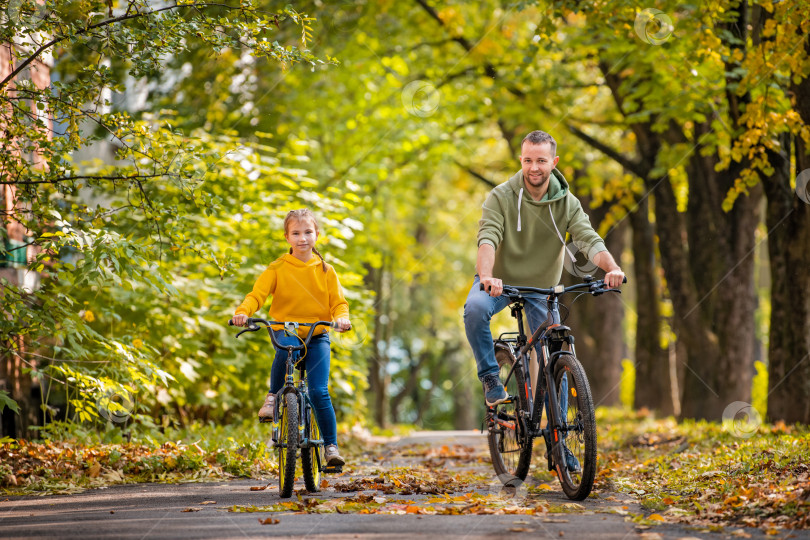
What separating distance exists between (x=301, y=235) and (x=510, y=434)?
2.10 metres

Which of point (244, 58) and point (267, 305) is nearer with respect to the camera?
point (267, 305)

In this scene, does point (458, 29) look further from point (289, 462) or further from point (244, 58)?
point (289, 462)

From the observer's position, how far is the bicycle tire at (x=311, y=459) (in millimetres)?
6289

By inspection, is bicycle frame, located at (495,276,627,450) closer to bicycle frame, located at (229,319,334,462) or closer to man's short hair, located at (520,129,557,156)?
man's short hair, located at (520,129,557,156)

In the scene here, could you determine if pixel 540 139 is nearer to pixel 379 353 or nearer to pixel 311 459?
pixel 311 459

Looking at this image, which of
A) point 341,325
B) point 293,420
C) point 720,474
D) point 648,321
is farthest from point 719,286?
point 293,420

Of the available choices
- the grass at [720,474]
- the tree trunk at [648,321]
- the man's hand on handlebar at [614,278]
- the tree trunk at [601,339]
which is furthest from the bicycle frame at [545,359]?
the tree trunk at [601,339]

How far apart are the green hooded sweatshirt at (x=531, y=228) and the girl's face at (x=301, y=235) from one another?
1.21 meters

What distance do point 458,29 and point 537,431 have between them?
11515mm

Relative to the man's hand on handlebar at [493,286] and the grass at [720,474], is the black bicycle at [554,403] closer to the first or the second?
the man's hand on handlebar at [493,286]

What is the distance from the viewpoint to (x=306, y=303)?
654 centimetres

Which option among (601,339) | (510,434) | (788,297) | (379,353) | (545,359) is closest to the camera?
(545,359)

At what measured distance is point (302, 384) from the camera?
637 centimetres

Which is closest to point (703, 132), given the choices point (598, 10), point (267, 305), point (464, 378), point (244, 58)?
point (598, 10)
